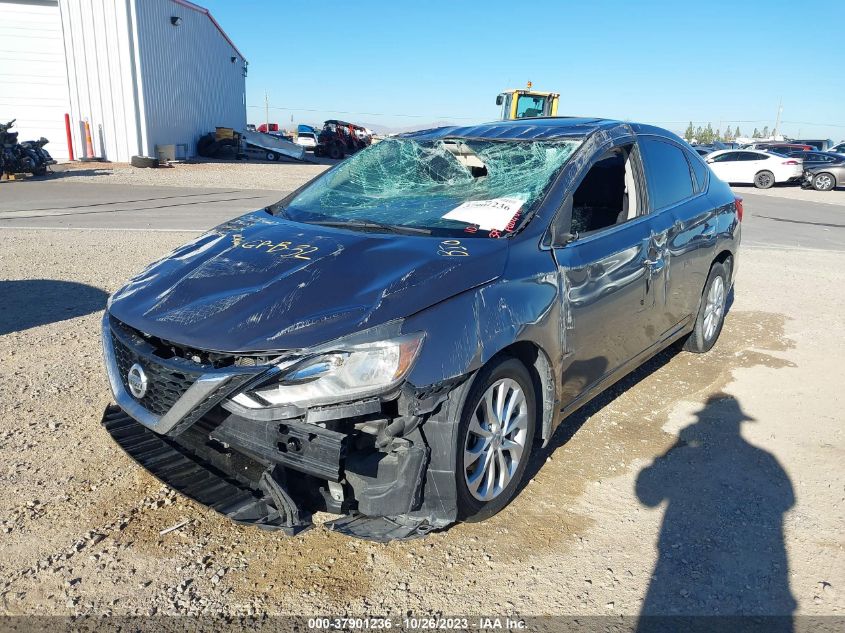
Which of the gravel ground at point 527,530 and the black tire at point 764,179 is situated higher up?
the black tire at point 764,179

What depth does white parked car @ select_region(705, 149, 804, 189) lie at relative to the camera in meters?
25.1

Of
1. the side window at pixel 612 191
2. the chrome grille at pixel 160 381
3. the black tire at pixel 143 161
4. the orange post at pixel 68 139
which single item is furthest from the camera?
the black tire at pixel 143 161

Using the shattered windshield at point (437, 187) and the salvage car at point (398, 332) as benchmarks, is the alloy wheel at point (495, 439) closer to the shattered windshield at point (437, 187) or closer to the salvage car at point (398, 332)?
the salvage car at point (398, 332)

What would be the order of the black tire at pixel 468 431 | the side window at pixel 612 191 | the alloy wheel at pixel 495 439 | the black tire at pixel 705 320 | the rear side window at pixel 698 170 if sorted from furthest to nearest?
the black tire at pixel 705 320
the rear side window at pixel 698 170
the side window at pixel 612 191
the alloy wheel at pixel 495 439
the black tire at pixel 468 431

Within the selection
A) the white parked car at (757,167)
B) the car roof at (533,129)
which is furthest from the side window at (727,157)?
the car roof at (533,129)

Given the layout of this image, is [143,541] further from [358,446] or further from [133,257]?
[133,257]

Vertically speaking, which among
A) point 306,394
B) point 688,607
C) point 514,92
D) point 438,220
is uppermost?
point 514,92

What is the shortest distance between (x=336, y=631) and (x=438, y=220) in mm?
1983

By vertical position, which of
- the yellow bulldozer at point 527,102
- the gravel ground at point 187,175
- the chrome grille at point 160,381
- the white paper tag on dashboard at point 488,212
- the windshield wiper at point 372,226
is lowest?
the chrome grille at point 160,381

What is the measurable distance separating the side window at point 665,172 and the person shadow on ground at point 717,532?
4.93 ft

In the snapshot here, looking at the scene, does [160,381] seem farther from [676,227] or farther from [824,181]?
[824,181]

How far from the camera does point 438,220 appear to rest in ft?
11.1

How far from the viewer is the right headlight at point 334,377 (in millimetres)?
2377

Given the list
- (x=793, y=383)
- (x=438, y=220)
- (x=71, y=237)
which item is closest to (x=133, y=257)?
(x=71, y=237)
